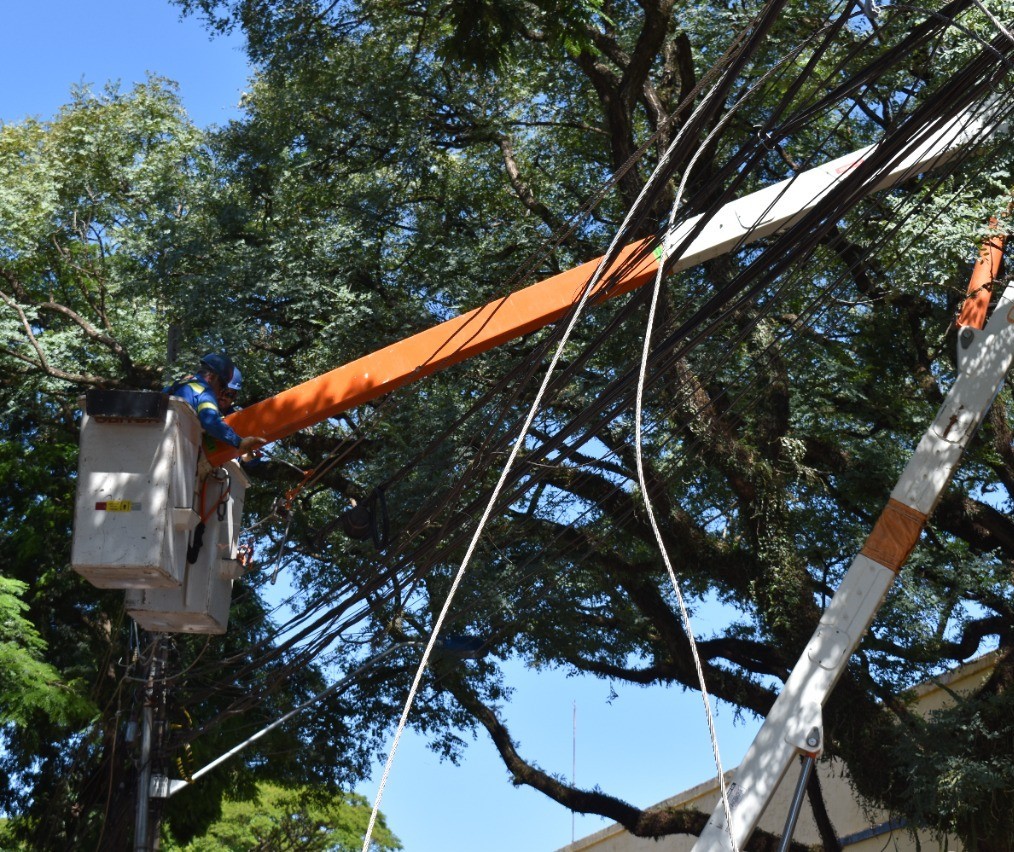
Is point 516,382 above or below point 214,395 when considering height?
above

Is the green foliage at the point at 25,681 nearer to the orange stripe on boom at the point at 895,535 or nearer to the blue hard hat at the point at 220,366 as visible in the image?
the blue hard hat at the point at 220,366

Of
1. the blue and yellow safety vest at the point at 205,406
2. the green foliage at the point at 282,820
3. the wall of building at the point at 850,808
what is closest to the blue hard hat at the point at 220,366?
the blue and yellow safety vest at the point at 205,406

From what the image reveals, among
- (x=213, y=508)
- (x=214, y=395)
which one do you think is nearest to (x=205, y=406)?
(x=214, y=395)

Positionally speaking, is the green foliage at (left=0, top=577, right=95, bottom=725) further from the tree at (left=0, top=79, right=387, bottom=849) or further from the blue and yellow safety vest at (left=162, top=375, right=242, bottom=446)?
the blue and yellow safety vest at (left=162, top=375, right=242, bottom=446)

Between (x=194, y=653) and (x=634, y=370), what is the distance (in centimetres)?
911

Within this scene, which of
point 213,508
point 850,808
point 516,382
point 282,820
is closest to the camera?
point 213,508

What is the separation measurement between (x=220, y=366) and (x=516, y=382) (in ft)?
16.2

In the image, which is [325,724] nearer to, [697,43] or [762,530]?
[762,530]

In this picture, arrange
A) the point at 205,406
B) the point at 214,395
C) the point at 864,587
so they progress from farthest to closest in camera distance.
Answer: the point at 214,395, the point at 205,406, the point at 864,587

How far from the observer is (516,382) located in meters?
12.7

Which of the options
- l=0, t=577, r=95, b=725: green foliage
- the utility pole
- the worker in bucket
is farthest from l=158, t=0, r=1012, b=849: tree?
the worker in bucket

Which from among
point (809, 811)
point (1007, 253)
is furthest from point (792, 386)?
point (809, 811)

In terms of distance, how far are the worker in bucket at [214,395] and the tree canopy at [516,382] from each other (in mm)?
3423

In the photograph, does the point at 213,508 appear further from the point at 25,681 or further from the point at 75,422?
the point at 75,422
